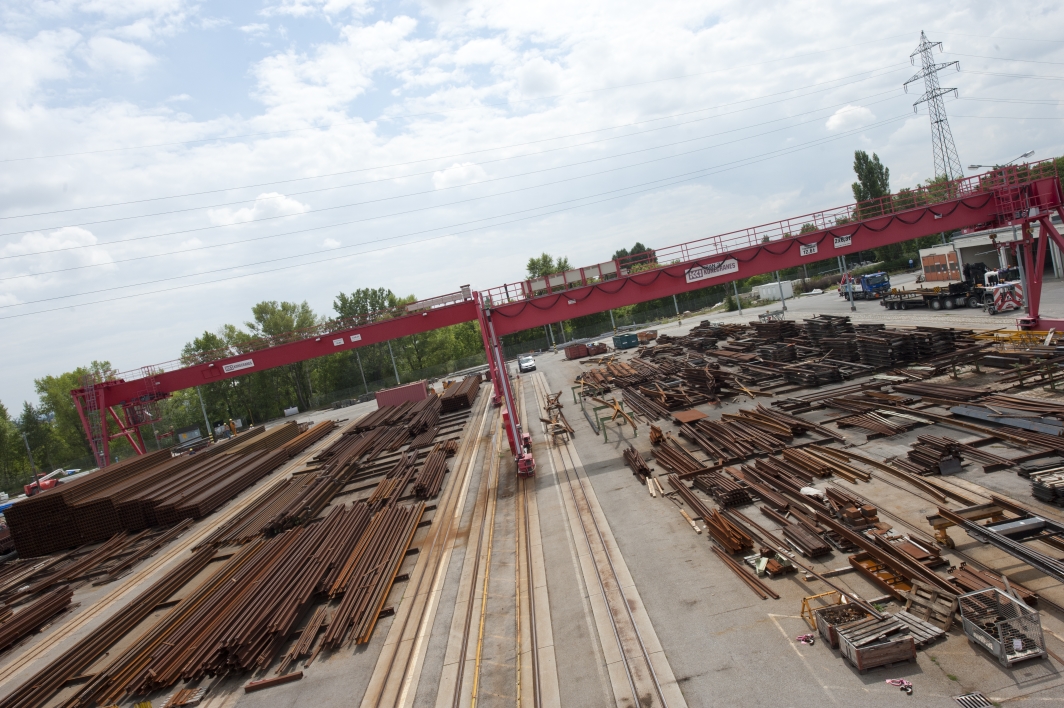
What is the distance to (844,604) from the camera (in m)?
7.68

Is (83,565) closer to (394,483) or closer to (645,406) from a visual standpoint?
(394,483)

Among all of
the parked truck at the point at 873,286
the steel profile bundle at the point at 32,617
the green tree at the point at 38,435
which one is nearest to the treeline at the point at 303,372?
the green tree at the point at 38,435

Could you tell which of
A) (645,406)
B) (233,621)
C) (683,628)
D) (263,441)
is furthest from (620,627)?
(263,441)

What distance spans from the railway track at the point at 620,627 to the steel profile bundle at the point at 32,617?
489 inches

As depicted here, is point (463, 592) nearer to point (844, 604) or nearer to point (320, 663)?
point (320, 663)

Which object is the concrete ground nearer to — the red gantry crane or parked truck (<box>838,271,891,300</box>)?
the red gantry crane

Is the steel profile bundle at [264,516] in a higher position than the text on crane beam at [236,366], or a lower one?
lower

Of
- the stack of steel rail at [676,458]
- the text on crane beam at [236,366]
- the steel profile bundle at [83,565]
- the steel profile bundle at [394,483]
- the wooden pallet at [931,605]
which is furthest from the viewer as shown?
the text on crane beam at [236,366]

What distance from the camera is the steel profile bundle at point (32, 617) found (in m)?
12.7

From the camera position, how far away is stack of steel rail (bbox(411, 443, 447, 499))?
56.1ft

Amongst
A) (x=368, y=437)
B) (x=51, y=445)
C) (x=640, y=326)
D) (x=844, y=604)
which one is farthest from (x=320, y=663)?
(x=51, y=445)

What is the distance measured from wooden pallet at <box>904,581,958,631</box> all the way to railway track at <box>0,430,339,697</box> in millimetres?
14872

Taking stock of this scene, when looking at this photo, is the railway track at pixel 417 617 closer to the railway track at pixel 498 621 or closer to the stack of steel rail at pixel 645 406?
the railway track at pixel 498 621

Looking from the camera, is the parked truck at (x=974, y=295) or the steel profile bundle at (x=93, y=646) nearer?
the steel profile bundle at (x=93, y=646)
